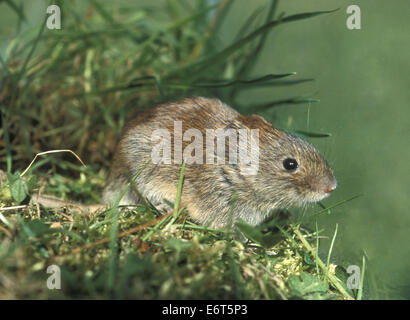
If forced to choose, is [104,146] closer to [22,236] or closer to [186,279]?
[22,236]

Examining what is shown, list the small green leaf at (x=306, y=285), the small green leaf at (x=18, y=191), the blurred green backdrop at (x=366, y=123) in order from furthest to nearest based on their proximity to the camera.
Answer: the blurred green backdrop at (x=366, y=123), the small green leaf at (x=18, y=191), the small green leaf at (x=306, y=285)

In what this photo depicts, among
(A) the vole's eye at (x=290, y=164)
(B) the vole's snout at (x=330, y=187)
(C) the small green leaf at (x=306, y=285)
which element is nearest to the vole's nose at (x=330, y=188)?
(B) the vole's snout at (x=330, y=187)

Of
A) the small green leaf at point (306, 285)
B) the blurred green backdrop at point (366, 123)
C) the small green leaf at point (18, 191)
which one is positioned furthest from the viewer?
the blurred green backdrop at point (366, 123)

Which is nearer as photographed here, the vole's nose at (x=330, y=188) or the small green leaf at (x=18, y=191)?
the small green leaf at (x=18, y=191)

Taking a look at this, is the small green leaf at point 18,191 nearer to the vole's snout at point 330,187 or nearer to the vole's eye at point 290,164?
the vole's eye at point 290,164

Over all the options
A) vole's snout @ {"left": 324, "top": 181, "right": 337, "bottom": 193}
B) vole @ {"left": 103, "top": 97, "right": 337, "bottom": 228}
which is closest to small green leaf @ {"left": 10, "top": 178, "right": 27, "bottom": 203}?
vole @ {"left": 103, "top": 97, "right": 337, "bottom": 228}

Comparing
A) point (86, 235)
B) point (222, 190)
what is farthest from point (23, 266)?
point (222, 190)

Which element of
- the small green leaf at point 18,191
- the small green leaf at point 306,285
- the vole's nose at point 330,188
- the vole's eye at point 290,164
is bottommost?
the small green leaf at point 306,285
